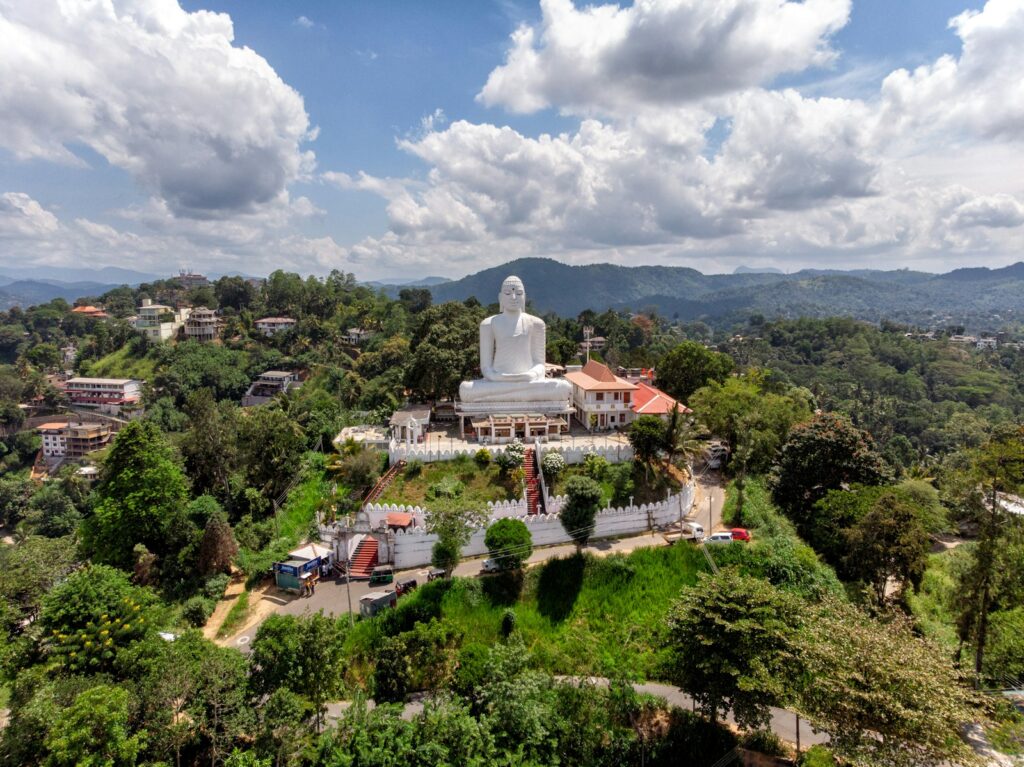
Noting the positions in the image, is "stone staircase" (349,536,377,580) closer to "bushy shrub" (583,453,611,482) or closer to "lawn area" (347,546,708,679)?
"lawn area" (347,546,708,679)

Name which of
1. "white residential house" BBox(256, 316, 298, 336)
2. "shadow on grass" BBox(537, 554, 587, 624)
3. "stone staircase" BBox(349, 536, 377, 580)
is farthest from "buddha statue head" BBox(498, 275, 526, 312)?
"white residential house" BBox(256, 316, 298, 336)

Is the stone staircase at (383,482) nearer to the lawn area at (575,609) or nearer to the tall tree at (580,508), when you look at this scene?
the lawn area at (575,609)

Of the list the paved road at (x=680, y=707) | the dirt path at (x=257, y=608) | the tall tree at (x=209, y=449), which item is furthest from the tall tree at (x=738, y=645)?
the tall tree at (x=209, y=449)

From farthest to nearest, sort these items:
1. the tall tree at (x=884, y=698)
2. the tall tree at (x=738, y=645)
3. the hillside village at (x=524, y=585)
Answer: the tall tree at (x=738, y=645) < the hillside village at (x=524, y=585) < the tall tree at (x=884, y=698)

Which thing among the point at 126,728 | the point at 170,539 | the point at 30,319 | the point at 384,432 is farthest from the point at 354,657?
the point at 30,319

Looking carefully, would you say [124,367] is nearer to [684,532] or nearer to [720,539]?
[684,532]

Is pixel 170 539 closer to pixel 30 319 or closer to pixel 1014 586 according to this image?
pixel 1014 586
